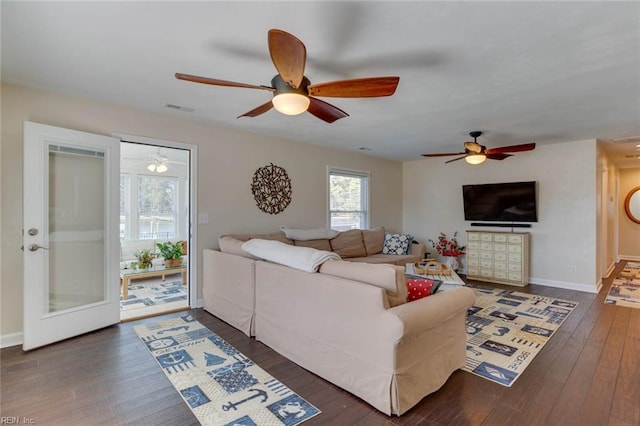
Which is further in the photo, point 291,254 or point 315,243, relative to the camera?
point 315,243

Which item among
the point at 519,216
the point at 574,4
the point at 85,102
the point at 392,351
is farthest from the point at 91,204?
the point at 519,216

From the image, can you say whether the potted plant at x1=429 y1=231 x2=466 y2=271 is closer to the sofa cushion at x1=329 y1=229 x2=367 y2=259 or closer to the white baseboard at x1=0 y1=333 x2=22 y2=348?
the sofa cushion at x1=329 y1=229 x2=367 y2=259

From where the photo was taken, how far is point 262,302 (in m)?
2.97

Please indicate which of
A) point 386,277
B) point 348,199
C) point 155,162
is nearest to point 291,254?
point 386,277

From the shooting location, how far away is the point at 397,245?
19.1 feet

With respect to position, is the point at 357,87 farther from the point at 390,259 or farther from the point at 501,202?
the point at 501,202

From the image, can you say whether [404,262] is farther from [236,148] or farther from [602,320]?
[236,148]

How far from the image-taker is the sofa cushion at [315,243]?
4.77 meters

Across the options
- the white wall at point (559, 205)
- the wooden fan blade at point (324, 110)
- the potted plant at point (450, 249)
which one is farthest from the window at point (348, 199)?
the wooden fan blade at point (324, 110)

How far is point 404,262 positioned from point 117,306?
13.8 feet

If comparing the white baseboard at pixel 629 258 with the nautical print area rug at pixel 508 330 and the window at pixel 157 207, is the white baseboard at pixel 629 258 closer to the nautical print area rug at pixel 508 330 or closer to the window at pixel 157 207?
the nautical print area rug at pixel 508 330

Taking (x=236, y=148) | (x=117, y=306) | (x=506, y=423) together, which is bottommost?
(x=506, y=423)

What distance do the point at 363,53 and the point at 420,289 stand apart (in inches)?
70.0

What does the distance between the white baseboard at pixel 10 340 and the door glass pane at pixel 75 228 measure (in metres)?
0.38
